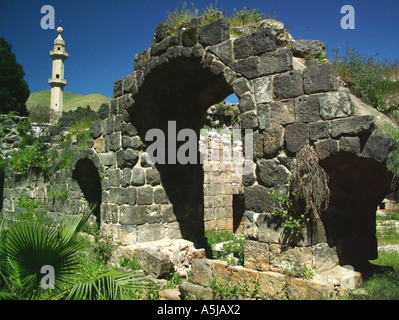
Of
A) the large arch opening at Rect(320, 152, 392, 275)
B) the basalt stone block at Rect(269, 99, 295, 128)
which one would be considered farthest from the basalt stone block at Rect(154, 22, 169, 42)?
the large arch opening at Rect(320, 152, 392, 275)

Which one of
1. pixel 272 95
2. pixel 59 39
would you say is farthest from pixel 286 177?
pixel 59 39

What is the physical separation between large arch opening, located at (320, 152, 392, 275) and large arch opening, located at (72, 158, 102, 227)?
6.12 m

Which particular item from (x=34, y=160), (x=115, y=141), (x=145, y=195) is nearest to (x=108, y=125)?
(x=115, y=141)

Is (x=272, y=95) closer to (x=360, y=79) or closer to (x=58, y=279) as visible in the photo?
(x=360, y=79)

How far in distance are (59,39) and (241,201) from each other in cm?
2792

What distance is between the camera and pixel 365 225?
5.58m

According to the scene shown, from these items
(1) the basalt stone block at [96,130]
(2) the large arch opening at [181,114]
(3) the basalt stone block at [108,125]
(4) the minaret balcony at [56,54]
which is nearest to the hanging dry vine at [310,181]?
(2) the large arch opening at [181,114]

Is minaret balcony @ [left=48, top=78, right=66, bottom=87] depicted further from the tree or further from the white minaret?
the tree

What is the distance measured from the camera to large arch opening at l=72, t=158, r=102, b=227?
9141mm

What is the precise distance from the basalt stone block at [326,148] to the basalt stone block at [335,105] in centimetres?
30

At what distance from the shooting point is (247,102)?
204 inches

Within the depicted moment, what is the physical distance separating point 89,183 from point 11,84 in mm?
20840

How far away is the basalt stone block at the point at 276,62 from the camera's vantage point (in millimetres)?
4832
